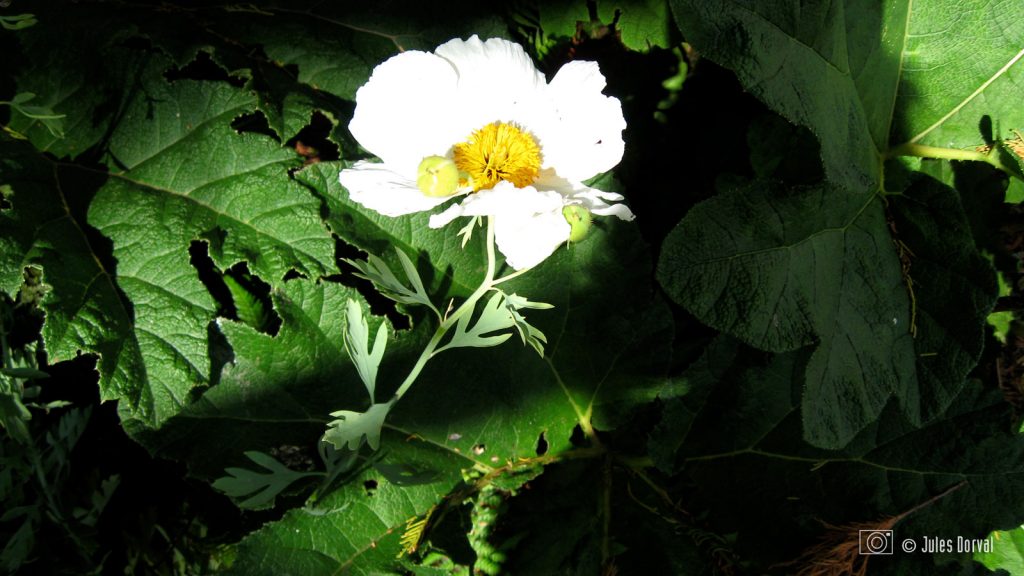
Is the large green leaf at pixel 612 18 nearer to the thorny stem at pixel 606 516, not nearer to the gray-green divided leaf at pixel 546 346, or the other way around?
the gray-green divided leaf at pixel 546 346

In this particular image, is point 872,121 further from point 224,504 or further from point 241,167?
point 224,504

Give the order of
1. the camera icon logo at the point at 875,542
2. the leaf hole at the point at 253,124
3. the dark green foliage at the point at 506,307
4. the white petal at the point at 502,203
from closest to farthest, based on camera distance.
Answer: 1. the white petal at the point at 502,203
2. the dark green foliage at the point at 506,307
3. the camera icon logo at the point at 875,542
4. the leaf hole at the point at 253,124

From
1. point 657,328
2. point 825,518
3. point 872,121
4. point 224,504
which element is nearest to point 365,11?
point 657,328

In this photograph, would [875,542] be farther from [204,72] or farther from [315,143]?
[204,72]

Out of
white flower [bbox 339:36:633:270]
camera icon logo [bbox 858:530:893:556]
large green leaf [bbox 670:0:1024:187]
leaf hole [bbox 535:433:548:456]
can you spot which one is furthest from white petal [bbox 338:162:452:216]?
camera icon logo [bbox 858:530:893:556]

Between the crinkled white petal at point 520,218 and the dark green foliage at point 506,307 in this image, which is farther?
the dark green foliage at point 506,307

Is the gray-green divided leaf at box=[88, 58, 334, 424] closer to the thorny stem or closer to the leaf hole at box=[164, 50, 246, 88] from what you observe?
→ the leaf hole at box=[164, 50, 246, 88]

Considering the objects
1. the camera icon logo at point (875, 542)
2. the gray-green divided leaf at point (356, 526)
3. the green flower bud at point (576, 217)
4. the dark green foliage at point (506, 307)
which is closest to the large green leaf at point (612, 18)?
the dark green foliage at point (506, 307)

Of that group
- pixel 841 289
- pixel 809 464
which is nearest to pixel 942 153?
pixel 841 289
